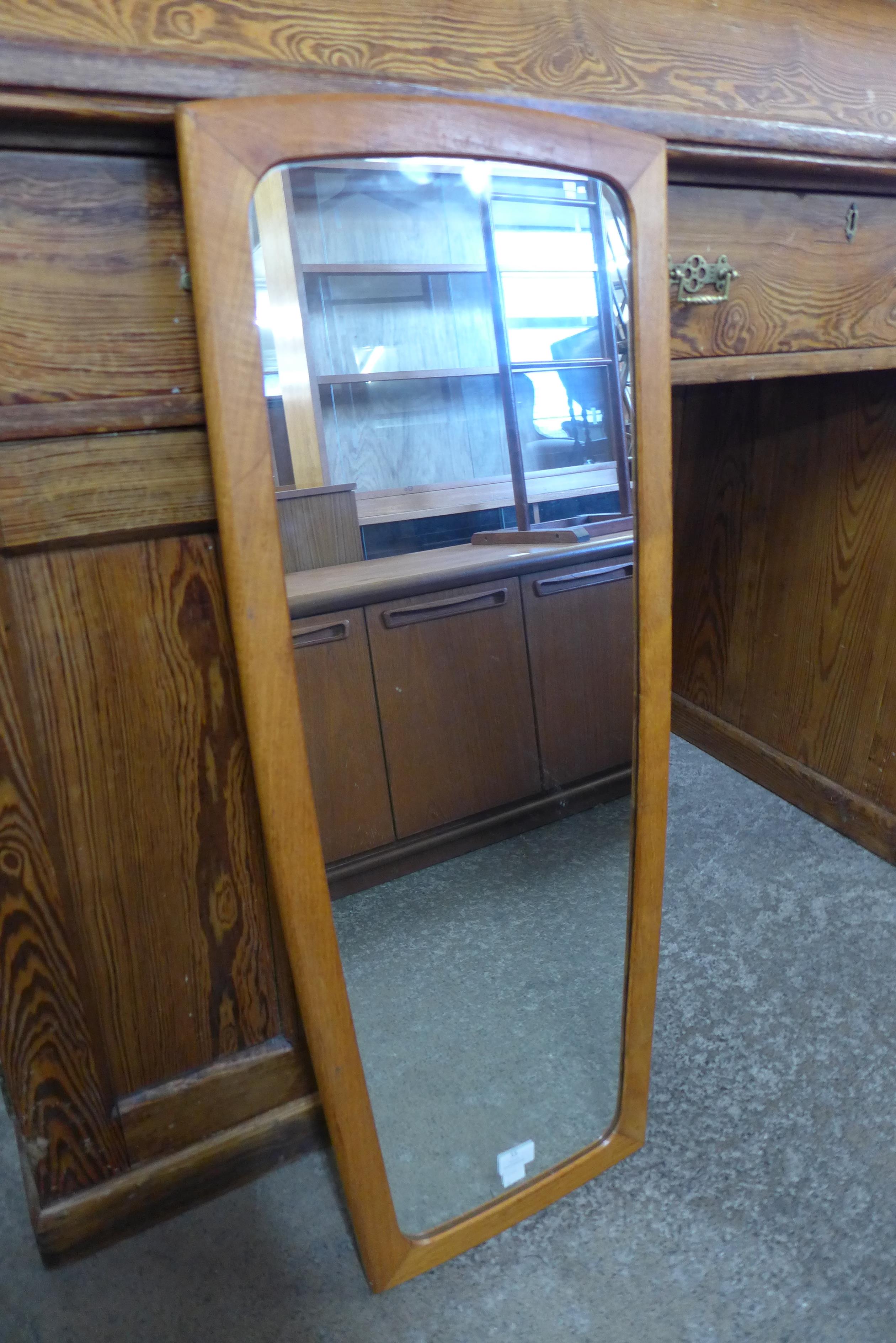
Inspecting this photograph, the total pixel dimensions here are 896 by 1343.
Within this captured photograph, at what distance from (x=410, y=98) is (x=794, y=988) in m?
1.43

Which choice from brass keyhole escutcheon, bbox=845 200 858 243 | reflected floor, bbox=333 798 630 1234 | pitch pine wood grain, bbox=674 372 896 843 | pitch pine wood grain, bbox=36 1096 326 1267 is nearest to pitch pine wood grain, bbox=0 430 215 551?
reflected floor, bbox=333 798 630 1234

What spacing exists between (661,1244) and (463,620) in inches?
32.4

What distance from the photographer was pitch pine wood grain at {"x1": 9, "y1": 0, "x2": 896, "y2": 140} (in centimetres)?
74

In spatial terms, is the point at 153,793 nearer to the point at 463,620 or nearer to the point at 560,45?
the point at 463,620

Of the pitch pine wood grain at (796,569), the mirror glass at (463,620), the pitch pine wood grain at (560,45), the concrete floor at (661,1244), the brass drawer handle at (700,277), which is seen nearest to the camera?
the pitch pine wood grain at (560,45)

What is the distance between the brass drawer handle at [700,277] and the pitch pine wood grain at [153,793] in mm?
691

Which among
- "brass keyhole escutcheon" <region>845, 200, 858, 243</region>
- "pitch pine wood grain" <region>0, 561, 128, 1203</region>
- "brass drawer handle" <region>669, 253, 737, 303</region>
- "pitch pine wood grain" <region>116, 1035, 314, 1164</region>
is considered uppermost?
"brass keyhole escutcheon" <region>845, 200, 858, 243</region>

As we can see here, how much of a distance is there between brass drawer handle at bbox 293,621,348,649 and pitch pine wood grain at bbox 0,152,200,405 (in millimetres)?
296

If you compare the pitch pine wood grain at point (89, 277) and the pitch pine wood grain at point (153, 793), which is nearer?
the pitch pine wood grain at point (89, 277)

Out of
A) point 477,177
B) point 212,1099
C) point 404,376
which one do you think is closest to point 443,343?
point 404,376

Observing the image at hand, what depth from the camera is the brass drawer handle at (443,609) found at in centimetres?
98

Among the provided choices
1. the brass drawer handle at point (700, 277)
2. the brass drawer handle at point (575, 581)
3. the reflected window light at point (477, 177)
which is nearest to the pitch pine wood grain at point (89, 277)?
the reflected window light at point (477, 177)

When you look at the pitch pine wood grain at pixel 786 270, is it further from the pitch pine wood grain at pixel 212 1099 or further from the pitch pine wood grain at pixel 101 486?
the pitch pine wood grain at pixel 212 1099

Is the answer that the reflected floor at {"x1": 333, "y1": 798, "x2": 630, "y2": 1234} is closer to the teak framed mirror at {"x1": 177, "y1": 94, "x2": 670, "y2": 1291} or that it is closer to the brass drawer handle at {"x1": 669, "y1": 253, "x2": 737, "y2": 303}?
the teak framed mirror at {"x1": 177, "y1": 94, "x2": 670, "y2": 1291}
